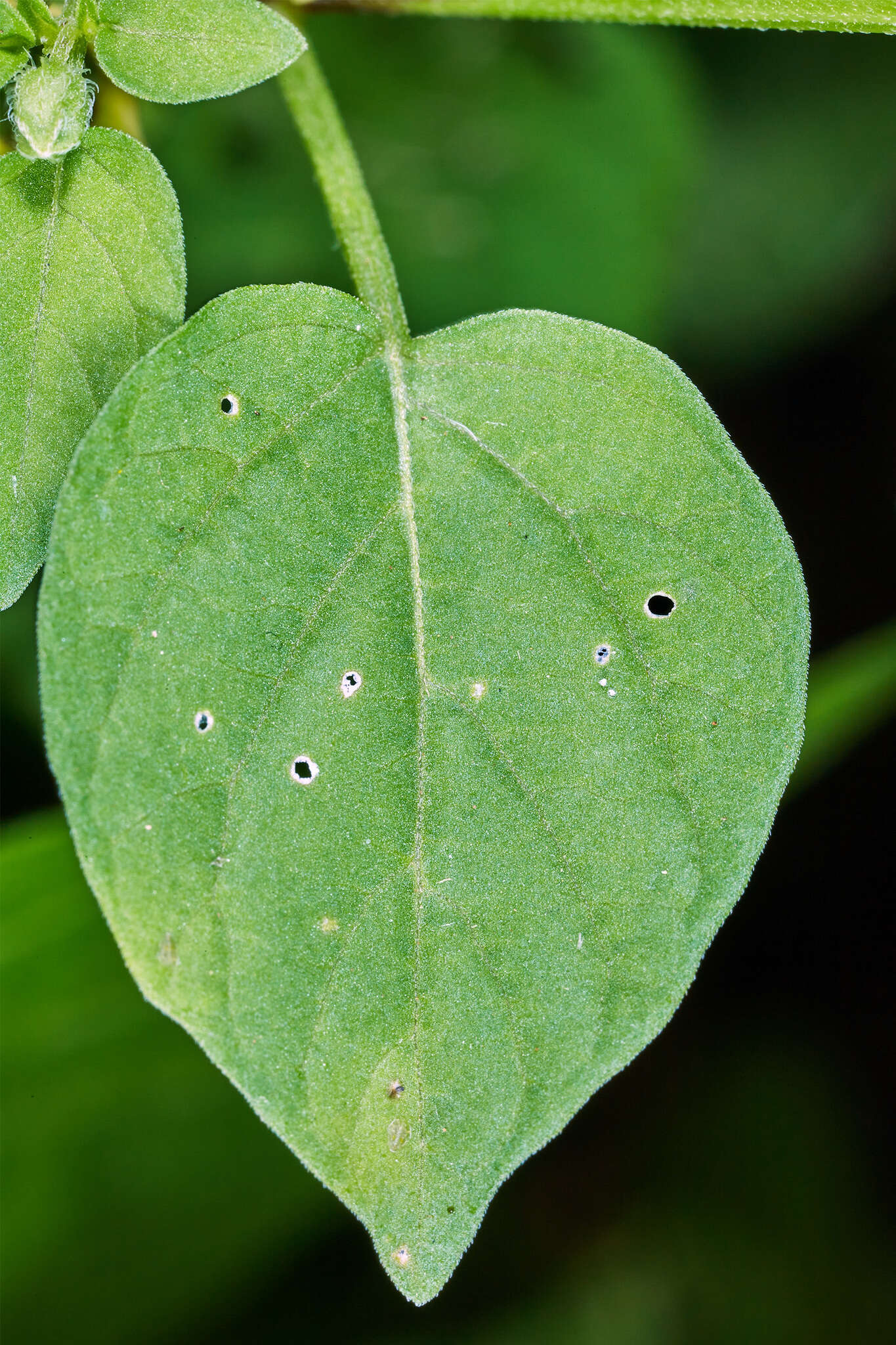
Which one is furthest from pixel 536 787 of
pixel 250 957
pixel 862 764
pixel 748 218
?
pixel 748 218

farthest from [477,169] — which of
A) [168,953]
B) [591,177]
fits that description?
[168,953]

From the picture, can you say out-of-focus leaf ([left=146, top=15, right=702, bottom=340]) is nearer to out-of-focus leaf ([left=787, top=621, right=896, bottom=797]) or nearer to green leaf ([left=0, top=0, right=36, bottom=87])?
out-of-focus leaf ([left=787, top=621, right=896, bottom=797])

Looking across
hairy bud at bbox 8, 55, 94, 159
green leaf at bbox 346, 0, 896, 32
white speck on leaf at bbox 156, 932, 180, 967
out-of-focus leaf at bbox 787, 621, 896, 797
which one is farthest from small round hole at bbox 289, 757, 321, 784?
out-of-focus leaf at bbox 787, 621, 896, 797

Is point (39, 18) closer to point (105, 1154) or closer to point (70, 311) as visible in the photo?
point (70, 311)

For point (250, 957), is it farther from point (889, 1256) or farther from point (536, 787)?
point (889, 1256)

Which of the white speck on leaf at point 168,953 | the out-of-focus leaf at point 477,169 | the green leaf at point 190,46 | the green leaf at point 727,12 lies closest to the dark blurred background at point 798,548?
the out-of-focus leaf at point 477,169

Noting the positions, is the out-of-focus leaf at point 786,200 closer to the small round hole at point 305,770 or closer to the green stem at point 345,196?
the green stem at point 345,196

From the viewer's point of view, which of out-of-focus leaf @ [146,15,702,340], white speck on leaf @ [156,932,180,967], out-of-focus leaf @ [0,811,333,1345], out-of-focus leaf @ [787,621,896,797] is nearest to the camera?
white speck on leaf @ [156,932,180,967]
